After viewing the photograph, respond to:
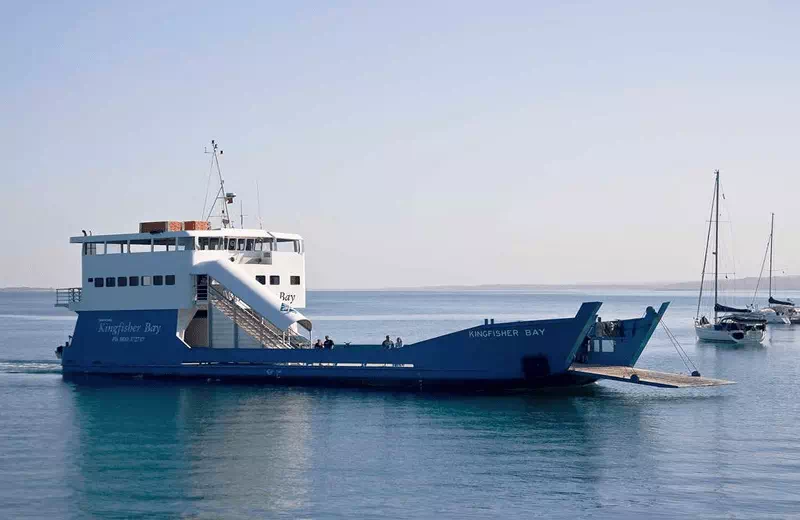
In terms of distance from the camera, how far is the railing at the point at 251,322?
38531 millimetres

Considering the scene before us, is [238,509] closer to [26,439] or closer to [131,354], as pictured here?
[26,439]

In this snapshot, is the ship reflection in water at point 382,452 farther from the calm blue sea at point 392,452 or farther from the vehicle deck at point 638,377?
the vehicle deck at point 638,377

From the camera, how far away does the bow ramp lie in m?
37.2

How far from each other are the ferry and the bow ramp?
5cm

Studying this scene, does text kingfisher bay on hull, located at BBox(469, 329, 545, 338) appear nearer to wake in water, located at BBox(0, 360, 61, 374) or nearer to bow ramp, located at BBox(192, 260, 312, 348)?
bow ramp, located at BBox(192, 260, 312, 348)

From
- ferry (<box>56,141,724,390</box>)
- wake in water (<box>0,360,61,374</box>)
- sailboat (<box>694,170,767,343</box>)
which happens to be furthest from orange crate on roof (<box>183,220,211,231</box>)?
sailboat (<box>694,170,767,343</box>)

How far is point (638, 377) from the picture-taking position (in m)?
33.4

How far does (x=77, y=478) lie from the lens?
22375mm

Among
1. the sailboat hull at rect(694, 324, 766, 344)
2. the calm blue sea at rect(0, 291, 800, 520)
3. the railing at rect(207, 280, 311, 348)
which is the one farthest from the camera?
the sailboat hull at rect(694, 324, 766, 344)

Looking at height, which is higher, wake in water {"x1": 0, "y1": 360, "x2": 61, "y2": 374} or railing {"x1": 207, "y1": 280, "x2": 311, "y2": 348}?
railing {"x1": 207, "y1": 280, "x2": 311, "y2": 348}

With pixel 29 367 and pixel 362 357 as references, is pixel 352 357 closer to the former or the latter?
pixel 362 357

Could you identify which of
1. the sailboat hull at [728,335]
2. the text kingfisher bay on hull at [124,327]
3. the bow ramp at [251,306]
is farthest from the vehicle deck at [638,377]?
the sailboat hull at [728,335]

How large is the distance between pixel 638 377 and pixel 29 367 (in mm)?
28856

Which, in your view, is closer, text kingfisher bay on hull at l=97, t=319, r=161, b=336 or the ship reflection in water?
the ship reflection in water
